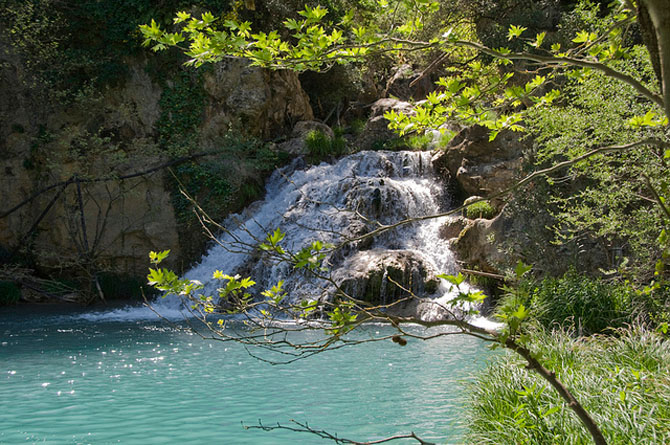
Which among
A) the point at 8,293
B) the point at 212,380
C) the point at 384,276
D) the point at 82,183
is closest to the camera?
the point at 212,380

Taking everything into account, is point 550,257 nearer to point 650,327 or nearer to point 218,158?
point 650,327

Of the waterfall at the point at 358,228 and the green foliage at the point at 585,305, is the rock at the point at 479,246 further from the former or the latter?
the green foliage at the point at 585,305

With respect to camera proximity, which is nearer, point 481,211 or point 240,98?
point 481,211

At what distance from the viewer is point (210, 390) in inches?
242

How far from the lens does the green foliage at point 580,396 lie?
3303mm

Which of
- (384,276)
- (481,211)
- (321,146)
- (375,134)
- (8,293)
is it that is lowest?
(8,293)

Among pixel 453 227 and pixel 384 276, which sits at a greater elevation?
pixel 453 227

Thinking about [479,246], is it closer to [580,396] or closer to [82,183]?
[580,396]

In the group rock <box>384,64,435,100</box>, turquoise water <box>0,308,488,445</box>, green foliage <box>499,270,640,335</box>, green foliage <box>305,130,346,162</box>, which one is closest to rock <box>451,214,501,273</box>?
turquoise water <box>0,308,488,445</box>

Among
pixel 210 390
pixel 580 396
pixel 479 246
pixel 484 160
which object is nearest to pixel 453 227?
pixel 479 246

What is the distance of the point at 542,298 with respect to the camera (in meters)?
8.07

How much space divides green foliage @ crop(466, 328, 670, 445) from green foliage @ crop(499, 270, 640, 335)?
215 cm

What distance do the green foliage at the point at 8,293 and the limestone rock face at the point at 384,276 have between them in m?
8.04

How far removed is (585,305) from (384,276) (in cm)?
425
